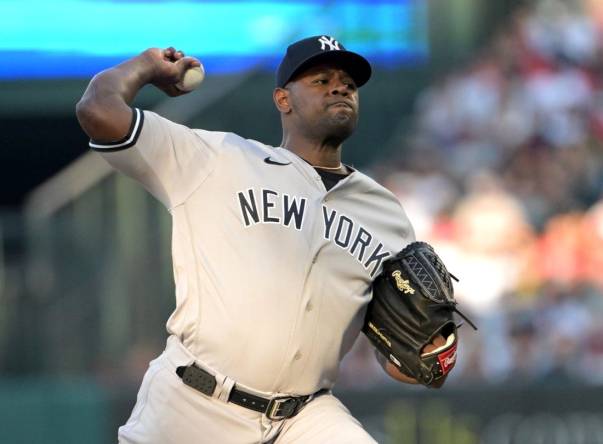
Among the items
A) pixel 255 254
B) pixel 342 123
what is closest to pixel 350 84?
pixel 342 123

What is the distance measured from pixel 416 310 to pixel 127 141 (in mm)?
1143

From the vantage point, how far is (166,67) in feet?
14.2

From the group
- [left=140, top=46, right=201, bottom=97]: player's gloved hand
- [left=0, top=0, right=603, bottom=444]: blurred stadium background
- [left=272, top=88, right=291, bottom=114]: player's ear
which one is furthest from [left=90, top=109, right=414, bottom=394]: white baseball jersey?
[left=0, top=0, right=603, bottom=444]: blurred stadium background

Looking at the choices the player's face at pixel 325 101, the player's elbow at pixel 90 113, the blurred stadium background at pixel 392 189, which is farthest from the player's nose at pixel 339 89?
the blurred stadium background at pixel 392 189

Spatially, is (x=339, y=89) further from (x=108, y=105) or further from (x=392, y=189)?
(x=392, y=189)

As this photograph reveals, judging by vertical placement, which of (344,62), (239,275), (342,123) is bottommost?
(239,275)

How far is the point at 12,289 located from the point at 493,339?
3.27m

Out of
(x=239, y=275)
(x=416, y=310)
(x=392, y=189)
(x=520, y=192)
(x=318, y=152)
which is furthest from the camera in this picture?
(x=392, y=189)

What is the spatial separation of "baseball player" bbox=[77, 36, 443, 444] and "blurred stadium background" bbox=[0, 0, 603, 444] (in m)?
3.78

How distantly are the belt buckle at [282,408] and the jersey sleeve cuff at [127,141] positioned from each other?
96cm

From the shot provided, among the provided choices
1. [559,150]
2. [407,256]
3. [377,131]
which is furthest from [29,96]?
[407,256]

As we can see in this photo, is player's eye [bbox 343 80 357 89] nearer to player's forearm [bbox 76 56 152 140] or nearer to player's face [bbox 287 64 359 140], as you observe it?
player's face [bbox 287 64 359 140]

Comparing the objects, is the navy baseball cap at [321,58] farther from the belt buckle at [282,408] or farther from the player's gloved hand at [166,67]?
the belt buckle at [282,408]

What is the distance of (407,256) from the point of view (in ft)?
14.9
